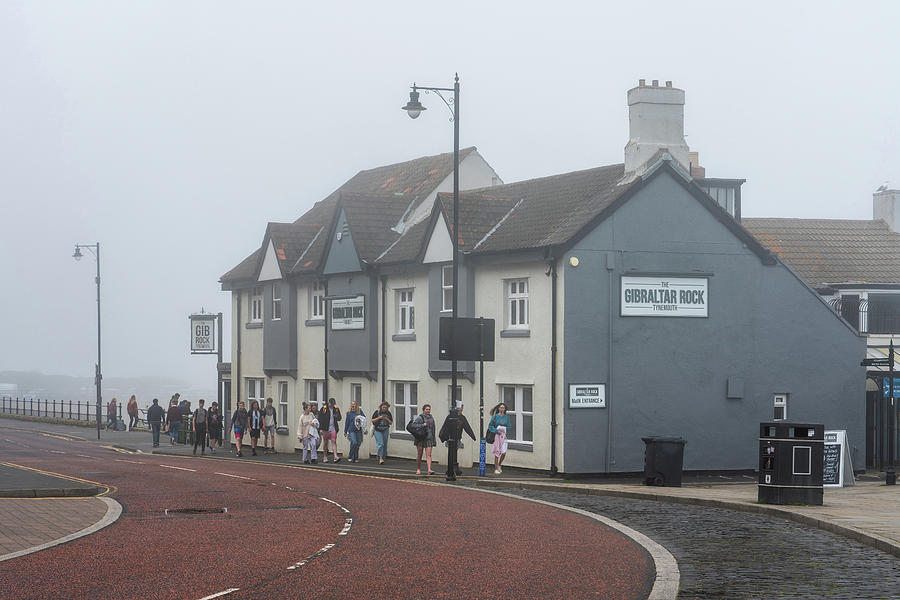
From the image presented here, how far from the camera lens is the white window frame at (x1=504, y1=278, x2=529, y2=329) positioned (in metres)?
32.7

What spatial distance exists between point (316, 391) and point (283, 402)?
9.91ft

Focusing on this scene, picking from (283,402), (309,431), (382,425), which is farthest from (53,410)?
(382,425)

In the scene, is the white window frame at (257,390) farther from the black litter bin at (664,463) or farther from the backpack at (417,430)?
the black litter bin at (664,463)

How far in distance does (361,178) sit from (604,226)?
75.4 ft

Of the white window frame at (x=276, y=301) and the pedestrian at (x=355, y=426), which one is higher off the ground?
the white window frame at (x=276, y=301)

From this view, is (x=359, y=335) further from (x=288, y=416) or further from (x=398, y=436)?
(x=288, y=416)

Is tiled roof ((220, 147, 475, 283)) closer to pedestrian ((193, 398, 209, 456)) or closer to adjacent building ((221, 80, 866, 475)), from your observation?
adjacent building ((221, 80, 866, 475))

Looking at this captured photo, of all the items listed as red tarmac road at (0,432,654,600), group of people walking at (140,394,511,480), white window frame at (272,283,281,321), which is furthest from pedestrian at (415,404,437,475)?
white window frame at (272,283,281,321)

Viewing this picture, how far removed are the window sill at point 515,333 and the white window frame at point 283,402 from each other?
15270 millimetres

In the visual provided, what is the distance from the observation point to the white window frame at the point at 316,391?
43312mm

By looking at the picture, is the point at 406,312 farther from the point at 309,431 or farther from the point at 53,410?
the point at 53,410

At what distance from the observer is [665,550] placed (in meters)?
14.1

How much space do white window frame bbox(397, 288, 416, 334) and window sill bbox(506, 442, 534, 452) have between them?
20.9ft

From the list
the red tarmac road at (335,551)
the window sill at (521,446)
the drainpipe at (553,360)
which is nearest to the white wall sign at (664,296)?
the drainpipe at (553,360)
